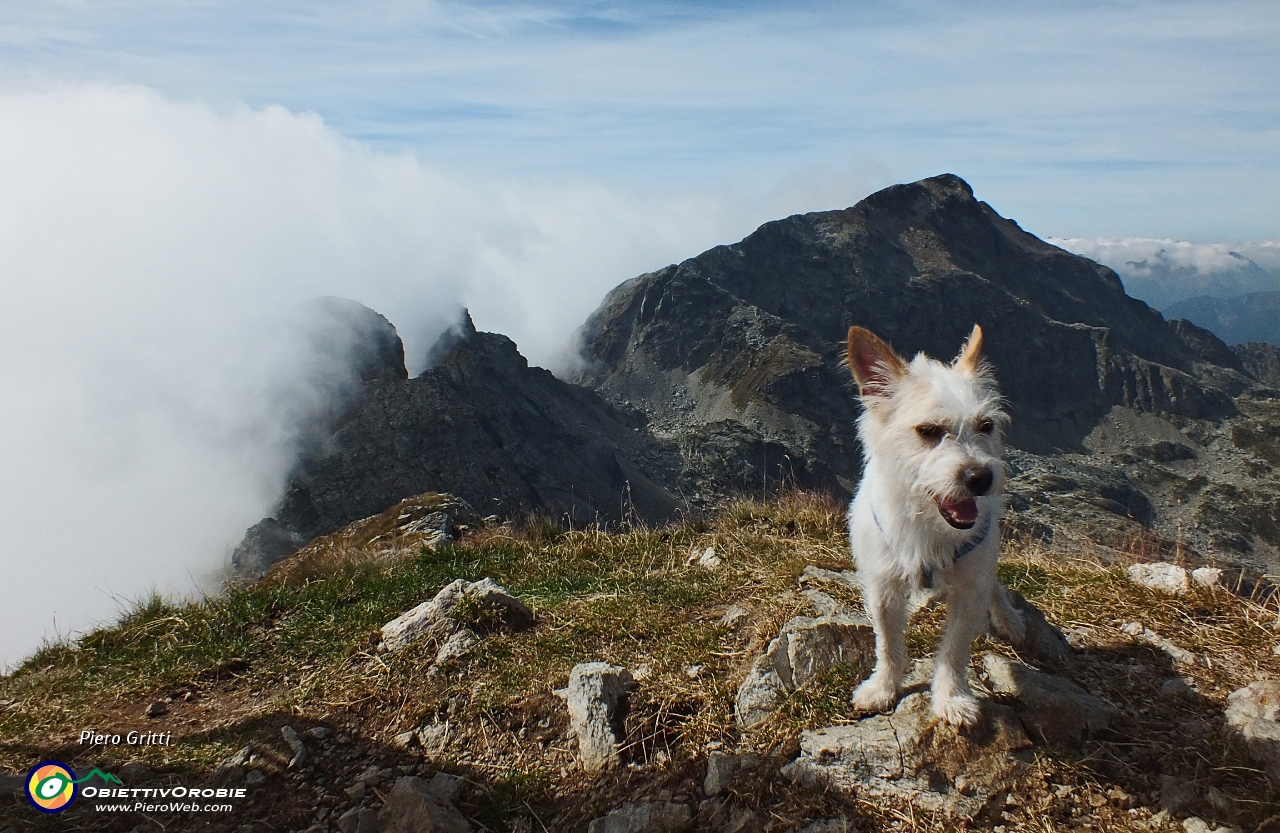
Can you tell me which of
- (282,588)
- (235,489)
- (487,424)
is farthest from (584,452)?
(282,588)

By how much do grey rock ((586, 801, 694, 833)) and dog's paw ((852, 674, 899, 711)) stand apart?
4.44 ft

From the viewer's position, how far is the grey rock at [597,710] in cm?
496

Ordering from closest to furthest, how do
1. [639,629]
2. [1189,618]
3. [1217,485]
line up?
1. [1189,618]
2. [639,629]
3. [1217,485]

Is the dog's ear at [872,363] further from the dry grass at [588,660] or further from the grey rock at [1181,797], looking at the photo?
the grey rock at [1181,797]

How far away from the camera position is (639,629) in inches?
254

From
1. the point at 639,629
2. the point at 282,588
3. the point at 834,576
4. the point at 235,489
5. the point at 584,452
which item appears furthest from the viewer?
the point at 235,489

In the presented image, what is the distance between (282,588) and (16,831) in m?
3.37

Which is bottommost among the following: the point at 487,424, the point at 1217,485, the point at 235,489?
the point at 1217,485

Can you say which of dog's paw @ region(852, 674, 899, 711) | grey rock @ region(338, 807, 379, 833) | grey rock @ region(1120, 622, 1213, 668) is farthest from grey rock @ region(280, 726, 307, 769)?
grey rock @ region(1120, 622, 1213, 668)

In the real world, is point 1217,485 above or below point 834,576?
below

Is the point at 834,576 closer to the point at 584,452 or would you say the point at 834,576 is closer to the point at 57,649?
the point at 57,649

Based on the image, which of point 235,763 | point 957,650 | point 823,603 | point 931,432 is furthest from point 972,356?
point 235,763

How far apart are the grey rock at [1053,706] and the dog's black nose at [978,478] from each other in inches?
58.1

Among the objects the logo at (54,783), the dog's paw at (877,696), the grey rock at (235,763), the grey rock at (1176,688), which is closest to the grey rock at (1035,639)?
the grey rock at (1176,688)
